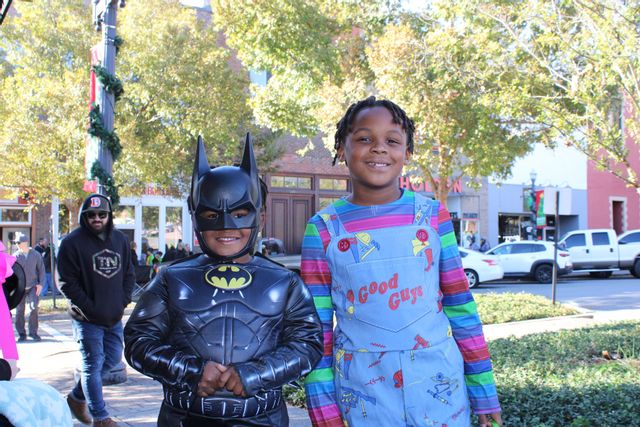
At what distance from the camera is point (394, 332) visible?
7.28 ft

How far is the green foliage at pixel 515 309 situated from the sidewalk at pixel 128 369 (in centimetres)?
27

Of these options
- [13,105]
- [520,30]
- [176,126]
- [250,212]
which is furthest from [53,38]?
[250,212]

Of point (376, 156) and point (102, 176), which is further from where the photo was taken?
point (102, 176)

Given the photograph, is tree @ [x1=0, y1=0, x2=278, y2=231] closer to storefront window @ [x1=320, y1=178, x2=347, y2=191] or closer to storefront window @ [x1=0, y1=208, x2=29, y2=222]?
storefront window @ [x1=0, y1=208, x2=29, y2=222]

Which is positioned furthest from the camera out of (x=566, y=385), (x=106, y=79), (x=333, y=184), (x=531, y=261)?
(x=333, y=184)

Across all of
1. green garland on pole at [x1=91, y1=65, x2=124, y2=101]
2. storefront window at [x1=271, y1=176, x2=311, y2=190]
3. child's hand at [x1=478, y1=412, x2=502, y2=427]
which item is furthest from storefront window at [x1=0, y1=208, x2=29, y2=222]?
child's hand at [x1=478, y1=412, x2=502, y2=427]

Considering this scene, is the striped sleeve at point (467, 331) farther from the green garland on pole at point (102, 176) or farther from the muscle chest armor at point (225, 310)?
the green garland on pole at point (102, 176)

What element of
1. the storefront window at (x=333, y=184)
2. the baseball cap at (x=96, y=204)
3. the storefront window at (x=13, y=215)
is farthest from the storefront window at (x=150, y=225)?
the baseball cap at (x=96, y=204)

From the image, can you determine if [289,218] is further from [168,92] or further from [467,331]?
[467,331]

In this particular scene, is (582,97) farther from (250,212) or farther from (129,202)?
(129,202)

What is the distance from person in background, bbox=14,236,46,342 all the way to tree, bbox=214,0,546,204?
546 centimetres

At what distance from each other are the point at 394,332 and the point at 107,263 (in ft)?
11.8

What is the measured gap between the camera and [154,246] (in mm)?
27094

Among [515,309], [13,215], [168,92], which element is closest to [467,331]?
[515,309]
